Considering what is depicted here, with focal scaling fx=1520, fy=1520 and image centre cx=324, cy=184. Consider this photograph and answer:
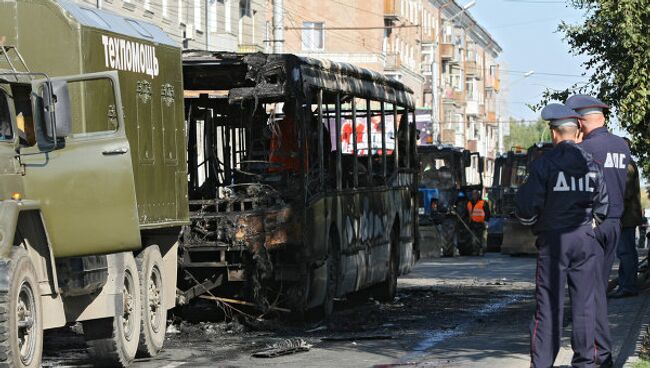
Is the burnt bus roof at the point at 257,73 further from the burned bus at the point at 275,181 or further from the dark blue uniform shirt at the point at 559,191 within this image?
the dark blue uniform shirt at the point at 559,191

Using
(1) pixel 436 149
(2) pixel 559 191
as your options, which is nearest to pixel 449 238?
(1) pixel 436 149

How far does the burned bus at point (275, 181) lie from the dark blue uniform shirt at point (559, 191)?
637cm

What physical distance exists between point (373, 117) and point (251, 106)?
388cm

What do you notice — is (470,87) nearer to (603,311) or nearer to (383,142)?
(383,142)

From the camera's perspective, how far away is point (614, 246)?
37.6ft

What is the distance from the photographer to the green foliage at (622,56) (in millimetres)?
18672

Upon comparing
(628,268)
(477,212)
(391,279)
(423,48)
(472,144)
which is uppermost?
(423,48)

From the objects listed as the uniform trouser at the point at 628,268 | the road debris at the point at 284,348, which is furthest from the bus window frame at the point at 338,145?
the road debris at the point at 284,348

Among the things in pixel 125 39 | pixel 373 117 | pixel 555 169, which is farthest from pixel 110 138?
pixel 373 117

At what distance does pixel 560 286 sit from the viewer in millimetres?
9945

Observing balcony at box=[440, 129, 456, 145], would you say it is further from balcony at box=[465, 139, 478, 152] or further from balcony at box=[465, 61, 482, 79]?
balcony at box=[465, 61, 482, 79]

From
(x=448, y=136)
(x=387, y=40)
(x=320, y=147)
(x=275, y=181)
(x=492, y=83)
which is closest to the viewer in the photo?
(x=275, y=181)

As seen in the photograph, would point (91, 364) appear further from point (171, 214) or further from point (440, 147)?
point (440, 147)

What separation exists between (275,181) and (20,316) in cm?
634
